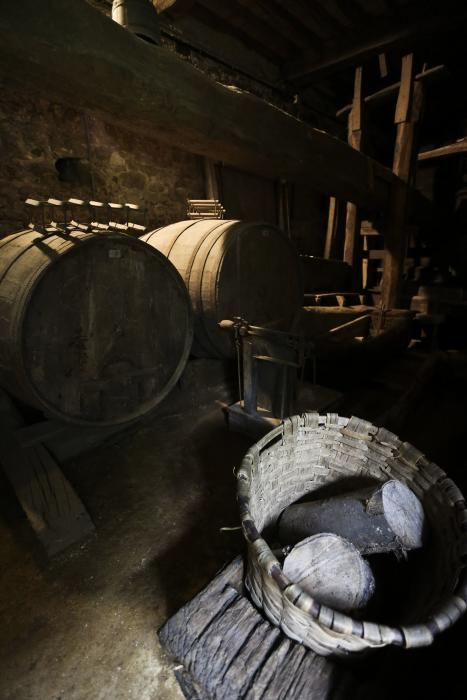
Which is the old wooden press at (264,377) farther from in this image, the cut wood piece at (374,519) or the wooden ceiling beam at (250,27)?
the wooden ceiling beam at (250,27)

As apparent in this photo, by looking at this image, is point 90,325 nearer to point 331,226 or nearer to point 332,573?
point 332,573

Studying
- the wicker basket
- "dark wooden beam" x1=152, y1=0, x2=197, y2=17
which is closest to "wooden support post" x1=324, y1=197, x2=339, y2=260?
"dark wooden beam" x1=152, y1=0, x2=197, y2=17

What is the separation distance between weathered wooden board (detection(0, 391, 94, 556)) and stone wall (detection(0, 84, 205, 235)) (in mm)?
1956

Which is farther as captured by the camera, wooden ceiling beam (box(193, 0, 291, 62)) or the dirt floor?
wooden ceiling beam (box(193, 0, 291, 62))

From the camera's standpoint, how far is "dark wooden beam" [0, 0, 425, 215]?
4.80ft

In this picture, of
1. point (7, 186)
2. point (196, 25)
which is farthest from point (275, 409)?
point (196, 25)

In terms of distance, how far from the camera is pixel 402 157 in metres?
4.78

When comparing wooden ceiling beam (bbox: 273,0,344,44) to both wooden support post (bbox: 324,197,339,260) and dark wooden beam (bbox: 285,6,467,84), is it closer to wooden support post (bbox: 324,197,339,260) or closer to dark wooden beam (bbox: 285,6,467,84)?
dark wooden beam (bbox: 285,6,467,84)

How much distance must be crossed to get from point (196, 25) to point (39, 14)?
13.2 ft

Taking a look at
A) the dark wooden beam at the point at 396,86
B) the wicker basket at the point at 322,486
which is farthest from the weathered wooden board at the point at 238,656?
the dark wooden beam at the point at 396,86

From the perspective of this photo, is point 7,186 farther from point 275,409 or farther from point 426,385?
point 426,385

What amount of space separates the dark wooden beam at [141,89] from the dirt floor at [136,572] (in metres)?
2.30

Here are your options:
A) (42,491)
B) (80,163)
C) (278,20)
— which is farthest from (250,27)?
(42,491)

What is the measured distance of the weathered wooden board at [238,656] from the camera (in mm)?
1018
